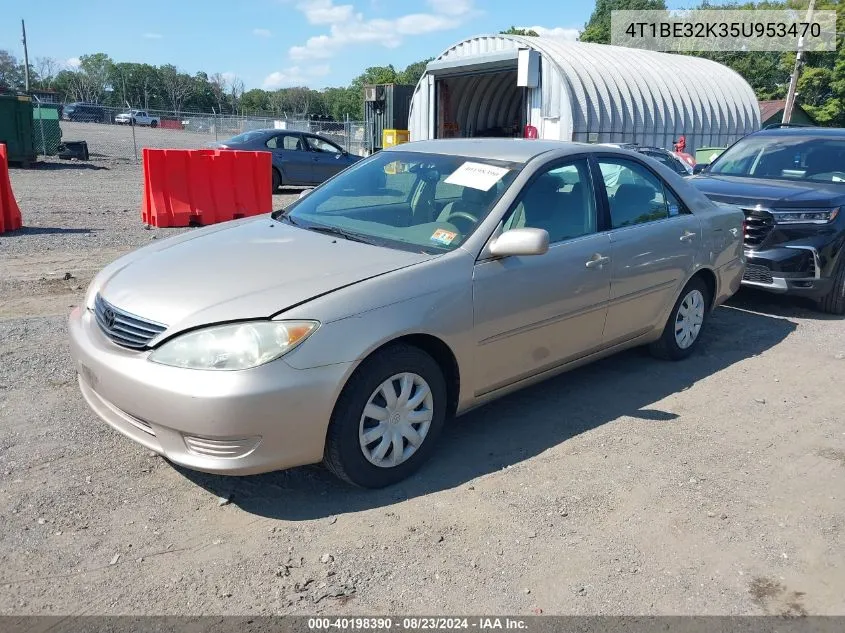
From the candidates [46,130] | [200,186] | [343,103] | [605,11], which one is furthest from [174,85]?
[200,186]

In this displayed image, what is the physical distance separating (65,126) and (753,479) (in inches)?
2040

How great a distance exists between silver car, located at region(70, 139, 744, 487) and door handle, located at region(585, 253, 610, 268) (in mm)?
13

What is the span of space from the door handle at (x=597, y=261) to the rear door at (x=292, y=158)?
1367cm

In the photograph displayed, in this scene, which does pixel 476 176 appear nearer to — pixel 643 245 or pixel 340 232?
pixel 340 232

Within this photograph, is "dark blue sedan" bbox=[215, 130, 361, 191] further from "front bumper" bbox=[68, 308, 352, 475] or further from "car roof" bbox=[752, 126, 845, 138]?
"front bumper" bbox=[68, 308, 352, 475]

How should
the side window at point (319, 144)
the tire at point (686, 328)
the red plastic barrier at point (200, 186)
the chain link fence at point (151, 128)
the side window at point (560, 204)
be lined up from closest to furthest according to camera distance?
the side window at point (560, 204)
the tire at point (686, 328)
the red plastic barrier at point (200, 186)
the side window at point (319, 144)
the chain link fence at point (151, 128)

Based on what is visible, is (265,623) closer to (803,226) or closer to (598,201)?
(598,201)

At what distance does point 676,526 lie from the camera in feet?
11.1

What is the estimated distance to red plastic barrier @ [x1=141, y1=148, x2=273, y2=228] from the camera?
1070 centimetres

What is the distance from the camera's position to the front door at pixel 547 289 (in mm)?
3875

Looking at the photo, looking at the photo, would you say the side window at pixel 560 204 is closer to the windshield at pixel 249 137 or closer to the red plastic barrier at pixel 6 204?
the red plastic barrier at pixel 6 204

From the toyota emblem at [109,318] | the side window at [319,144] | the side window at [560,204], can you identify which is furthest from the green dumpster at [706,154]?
the toyota emblem at [109,318]

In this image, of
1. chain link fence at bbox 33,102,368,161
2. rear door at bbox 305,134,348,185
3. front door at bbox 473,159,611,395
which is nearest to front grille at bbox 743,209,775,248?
front door at bbox 473,159,611,395

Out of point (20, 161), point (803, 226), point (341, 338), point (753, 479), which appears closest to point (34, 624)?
point (341, 338)
